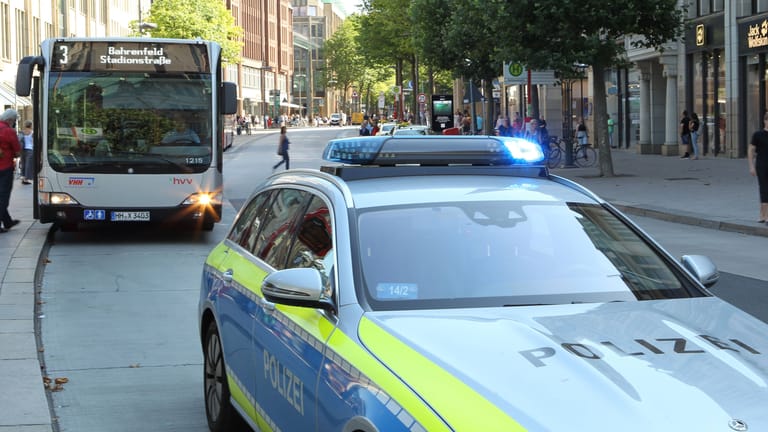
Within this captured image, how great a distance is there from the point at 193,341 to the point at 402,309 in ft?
17.4

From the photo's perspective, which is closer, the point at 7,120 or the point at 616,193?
the point at 7,120

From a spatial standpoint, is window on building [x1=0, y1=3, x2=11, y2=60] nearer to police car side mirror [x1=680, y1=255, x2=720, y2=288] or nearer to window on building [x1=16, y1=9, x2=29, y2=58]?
window on building [x1=16, y1=9, x2=29, y2=58]

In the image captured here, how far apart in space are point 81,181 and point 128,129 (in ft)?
3.24

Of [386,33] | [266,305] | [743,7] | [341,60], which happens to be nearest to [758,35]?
[743,7]

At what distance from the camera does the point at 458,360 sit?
3629 mm

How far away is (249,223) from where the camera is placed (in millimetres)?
6250

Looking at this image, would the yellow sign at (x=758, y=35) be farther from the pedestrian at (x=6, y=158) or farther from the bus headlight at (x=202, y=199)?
the pedestrian at (x=6, y=158)

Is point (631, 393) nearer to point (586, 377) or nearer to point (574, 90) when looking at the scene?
point (586, 377)

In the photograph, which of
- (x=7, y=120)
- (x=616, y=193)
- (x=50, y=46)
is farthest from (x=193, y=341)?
(x=616, y=193)

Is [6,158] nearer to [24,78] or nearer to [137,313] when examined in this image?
[24,78]

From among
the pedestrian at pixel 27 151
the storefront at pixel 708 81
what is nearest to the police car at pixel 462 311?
the pedestrian at pixel 27 151

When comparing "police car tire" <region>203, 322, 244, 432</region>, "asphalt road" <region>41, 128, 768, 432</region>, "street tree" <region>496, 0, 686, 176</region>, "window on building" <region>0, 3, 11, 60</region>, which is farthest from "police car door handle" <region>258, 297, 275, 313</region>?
"window on building" <region>0, 3, 11, 60</region>

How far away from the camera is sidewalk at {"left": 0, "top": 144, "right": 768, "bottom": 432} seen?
700 centimetres

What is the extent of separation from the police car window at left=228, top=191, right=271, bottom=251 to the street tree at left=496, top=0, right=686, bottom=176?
24.3 m
